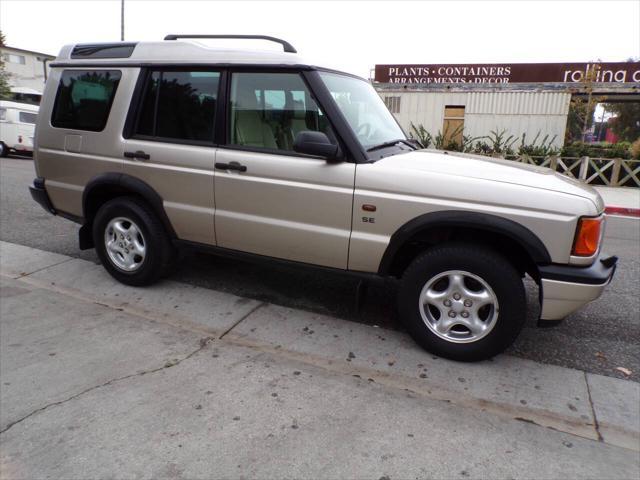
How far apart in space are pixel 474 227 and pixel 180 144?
238 centimetres

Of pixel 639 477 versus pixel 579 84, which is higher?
pixel 579 84

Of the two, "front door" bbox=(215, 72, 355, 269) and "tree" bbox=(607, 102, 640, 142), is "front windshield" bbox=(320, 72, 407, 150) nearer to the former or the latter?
"front door" bbox=(215, 72, 355, 269)

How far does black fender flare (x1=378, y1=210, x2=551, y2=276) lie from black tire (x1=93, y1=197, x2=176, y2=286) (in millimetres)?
2035

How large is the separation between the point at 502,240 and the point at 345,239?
41.1 inches

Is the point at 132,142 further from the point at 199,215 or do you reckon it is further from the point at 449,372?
the point at 449,372

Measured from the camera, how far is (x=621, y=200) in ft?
40.6

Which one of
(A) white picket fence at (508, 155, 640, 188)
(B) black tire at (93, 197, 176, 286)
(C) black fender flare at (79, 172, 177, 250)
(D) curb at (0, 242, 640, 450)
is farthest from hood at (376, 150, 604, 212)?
(A) white picket fence at (508, 155, 640, 188)

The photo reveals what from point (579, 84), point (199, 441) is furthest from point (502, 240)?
point (579, 84)

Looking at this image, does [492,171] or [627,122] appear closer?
[492,171]

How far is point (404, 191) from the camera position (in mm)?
3219

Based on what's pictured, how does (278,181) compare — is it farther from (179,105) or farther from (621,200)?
(621,200)

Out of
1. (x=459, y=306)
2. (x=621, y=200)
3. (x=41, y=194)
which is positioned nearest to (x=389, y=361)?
(x=459, y=306)

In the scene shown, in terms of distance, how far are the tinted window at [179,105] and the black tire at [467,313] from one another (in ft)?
6.35

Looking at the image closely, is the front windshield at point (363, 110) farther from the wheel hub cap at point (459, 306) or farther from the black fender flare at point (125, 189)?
the black fender flare at point (125, 189)
